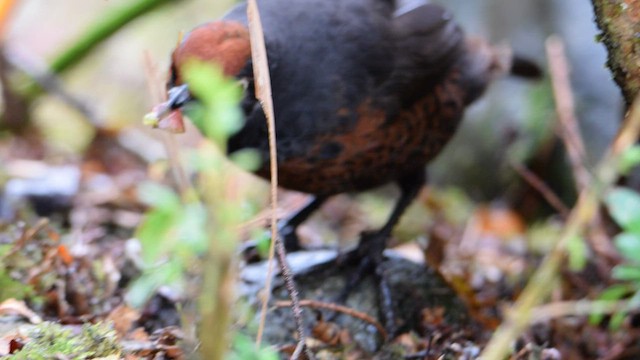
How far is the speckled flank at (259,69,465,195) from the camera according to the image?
3.04m

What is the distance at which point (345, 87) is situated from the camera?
3029 mm

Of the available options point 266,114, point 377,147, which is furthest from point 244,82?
point 266,114

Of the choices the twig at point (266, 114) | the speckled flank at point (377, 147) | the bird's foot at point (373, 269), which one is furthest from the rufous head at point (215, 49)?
the bird's foot at point (373, 269)

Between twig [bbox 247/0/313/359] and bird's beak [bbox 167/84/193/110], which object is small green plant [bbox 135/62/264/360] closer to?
twig [bbox 247/0/313/359]

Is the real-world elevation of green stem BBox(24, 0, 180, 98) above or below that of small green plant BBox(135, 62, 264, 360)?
above

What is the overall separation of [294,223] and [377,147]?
0.72 metres

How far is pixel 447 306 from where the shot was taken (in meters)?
3.12

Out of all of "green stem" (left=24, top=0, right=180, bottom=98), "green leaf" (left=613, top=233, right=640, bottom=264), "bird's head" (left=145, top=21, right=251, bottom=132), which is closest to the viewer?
"green leaf" (left=613, top=233, right=640, bottom=264)

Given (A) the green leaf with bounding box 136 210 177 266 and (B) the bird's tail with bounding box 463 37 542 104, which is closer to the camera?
(A) the green leaf with bounding box 136 210 177 266

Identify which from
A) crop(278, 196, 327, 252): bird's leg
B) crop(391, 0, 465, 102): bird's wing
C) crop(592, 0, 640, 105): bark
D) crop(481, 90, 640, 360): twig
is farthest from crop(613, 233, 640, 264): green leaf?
crop(278, 196, 327, 252): bird's leg

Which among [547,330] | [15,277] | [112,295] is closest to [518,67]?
[547,330]

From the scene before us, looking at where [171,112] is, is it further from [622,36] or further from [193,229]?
[622,36]

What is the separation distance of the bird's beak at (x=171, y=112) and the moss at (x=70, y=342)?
0.58 meters

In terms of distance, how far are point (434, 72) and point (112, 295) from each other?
5.39ft
